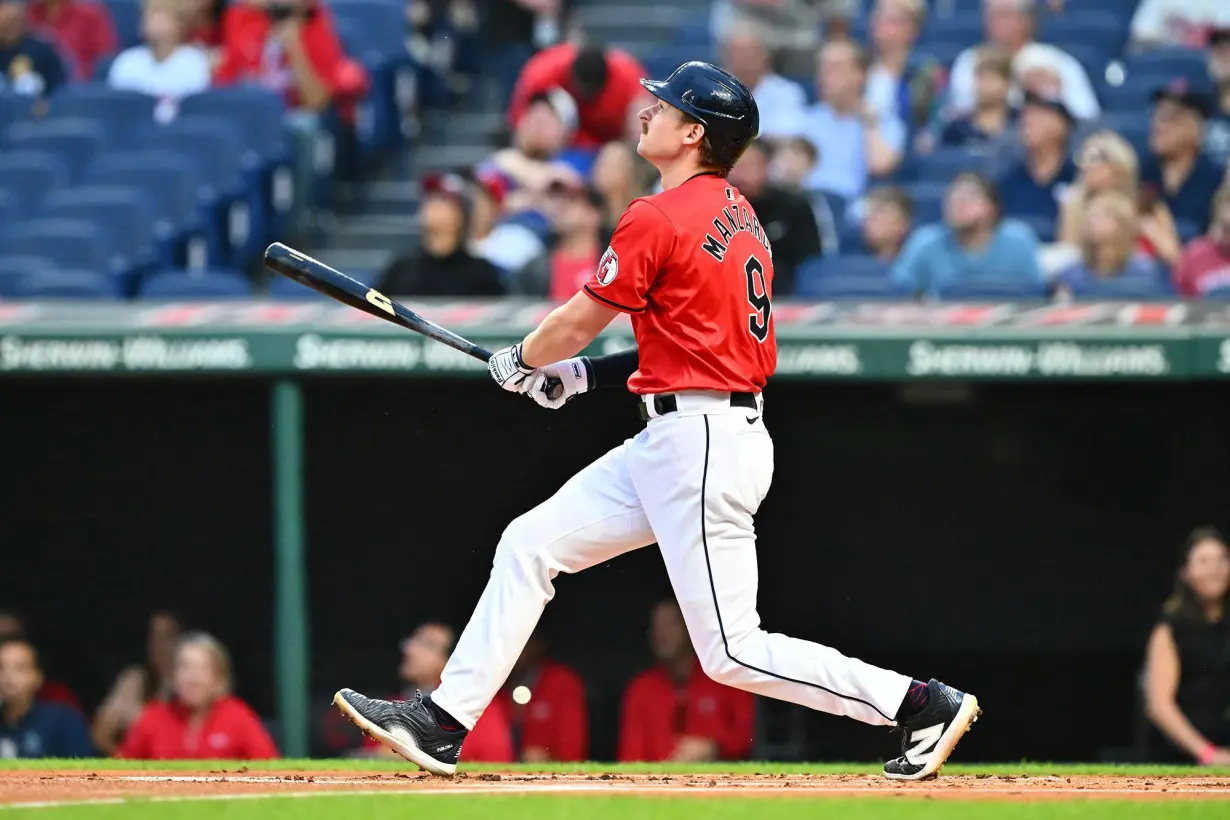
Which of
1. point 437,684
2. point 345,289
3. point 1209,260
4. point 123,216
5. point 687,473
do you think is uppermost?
point 123,216

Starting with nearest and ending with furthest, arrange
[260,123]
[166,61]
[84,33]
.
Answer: [260,123] < [166,61] < [84,33]

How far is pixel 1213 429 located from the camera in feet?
24.8

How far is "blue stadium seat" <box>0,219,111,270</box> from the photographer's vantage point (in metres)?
8.59

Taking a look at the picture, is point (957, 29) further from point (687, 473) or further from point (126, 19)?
point (687, 473)

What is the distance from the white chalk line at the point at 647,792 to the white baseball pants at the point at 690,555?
0.62 feet

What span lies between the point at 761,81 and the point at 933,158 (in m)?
0.92

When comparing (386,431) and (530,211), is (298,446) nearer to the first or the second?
(386,431)

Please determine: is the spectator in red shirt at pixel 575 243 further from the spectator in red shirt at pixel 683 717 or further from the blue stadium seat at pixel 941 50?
the blue stadium seat at pixel 941 50

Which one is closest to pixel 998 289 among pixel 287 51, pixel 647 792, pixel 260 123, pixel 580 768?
pixel 580 768

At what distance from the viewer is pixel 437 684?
743 centimetres

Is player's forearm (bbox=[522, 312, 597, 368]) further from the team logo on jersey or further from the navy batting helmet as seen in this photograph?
the navy batting helmet

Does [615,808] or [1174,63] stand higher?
[1174,63]

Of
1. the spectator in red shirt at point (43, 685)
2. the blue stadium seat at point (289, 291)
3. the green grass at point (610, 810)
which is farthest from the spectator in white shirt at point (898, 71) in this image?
the green grass at point (610, 810)

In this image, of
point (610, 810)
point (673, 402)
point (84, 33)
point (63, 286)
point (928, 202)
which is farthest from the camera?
point (84, 33)
